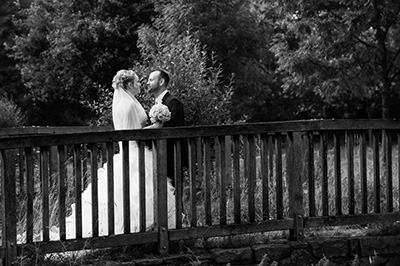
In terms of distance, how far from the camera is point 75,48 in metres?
34.8

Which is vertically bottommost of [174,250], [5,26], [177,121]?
[174,250]

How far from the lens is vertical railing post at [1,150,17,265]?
270 inches

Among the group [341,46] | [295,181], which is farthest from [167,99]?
[341,46]

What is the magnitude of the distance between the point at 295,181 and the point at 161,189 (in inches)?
55.1

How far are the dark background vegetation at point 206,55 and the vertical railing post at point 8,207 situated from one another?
20.9 ft

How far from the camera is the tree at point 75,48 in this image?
33875 mm

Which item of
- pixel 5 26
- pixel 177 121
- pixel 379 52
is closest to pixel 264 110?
pixel 5 26

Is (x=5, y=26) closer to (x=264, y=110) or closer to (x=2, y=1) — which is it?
(x=2, y=1)

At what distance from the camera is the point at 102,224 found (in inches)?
345

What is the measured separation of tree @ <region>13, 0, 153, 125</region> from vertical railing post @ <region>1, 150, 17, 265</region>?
24985 millimetres

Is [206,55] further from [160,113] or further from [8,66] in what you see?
[8,66]

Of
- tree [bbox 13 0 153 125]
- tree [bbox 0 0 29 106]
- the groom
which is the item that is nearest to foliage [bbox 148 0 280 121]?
tree [bbox 13 0 153 125]

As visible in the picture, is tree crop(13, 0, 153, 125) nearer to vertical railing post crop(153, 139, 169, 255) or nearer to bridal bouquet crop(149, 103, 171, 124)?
bridal bouquet crop(149, 103, 171, 124)

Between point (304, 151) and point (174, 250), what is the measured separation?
1.61 metres
